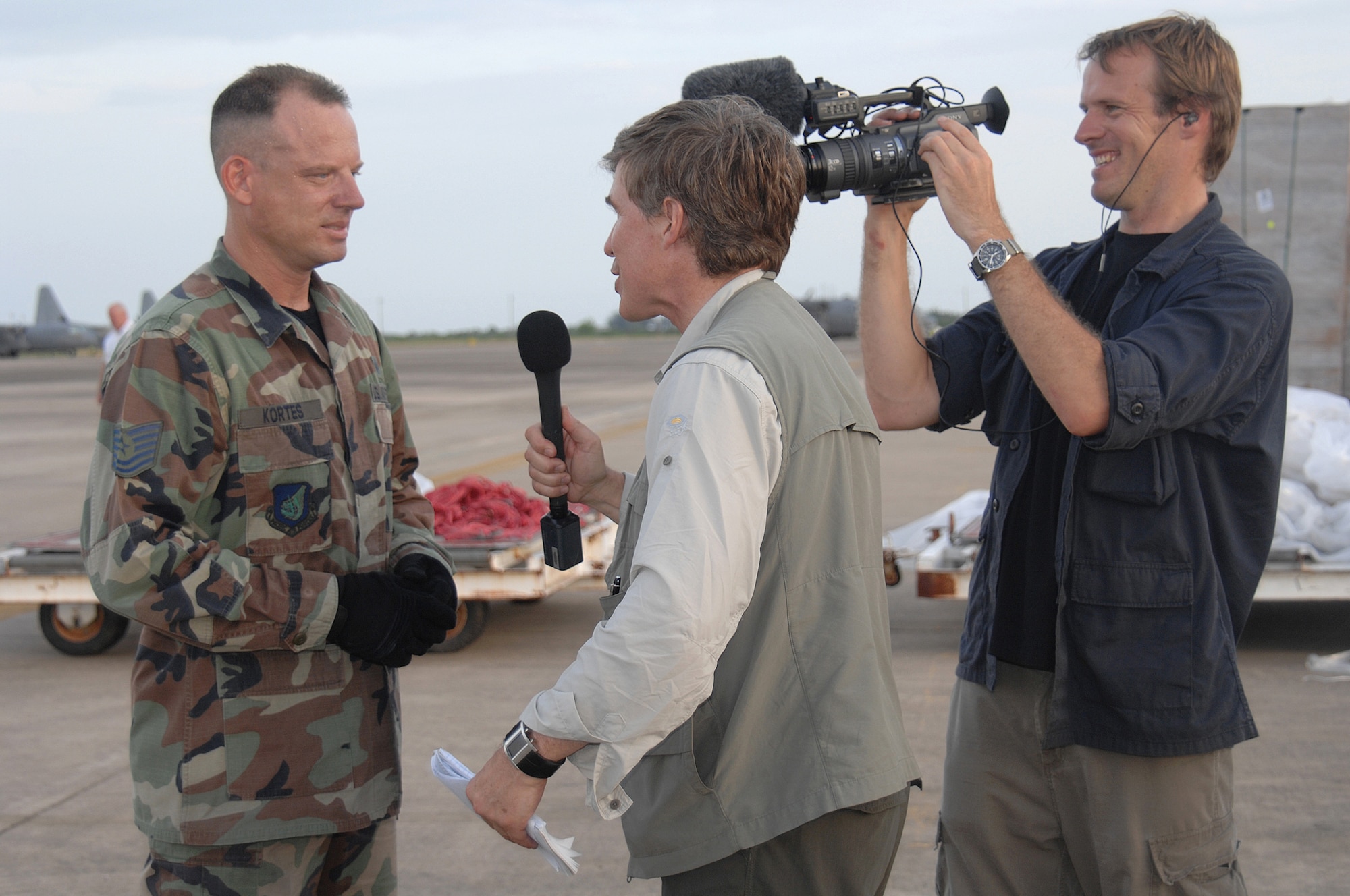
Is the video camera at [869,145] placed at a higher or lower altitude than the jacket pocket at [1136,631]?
higher

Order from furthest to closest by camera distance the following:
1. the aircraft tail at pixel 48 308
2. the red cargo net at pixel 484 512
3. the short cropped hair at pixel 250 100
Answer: the aircraft tail at pixel 48 308 < the red cargo net at pixel 484 512 < the short cropped hair at pixel 250 100

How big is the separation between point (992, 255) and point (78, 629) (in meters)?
5.59

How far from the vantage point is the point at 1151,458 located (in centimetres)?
227

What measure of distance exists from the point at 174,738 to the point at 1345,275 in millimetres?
9482

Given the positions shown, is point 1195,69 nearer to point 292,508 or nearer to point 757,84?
point 757,84

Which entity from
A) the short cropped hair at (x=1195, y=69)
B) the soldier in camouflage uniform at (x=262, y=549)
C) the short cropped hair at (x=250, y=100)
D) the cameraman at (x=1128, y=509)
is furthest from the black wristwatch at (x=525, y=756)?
the short cropped hair at (x=1195, y=69)

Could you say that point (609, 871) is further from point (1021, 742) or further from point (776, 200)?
point (776, 200)

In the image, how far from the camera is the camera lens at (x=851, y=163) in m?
2.48

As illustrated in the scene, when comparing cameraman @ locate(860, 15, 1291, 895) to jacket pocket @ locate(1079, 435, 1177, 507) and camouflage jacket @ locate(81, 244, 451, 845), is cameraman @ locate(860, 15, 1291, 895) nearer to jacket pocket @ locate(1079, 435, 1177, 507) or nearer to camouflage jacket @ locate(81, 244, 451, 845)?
jacket pocket @ locate(1079, 435, 1177, 507)

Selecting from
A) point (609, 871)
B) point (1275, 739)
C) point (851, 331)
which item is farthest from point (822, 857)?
point (851, 331)

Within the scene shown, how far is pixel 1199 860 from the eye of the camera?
230 cm

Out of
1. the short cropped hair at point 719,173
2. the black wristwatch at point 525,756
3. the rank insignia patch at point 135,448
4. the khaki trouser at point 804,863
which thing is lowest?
the khaki trouser at point 804,863

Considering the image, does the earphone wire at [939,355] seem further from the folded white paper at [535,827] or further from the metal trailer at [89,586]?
the metal trailer at [89,586]

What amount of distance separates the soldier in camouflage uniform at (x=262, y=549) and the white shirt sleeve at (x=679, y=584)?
80cm
